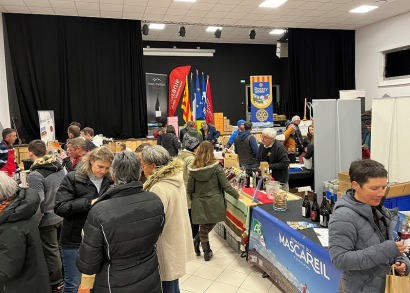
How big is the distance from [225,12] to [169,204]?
6657 millimetres

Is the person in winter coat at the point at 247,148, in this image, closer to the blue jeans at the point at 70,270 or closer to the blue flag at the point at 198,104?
the blue jeans at the point at 70,270

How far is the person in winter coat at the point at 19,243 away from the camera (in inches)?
71.2

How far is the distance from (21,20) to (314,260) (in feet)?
26.8

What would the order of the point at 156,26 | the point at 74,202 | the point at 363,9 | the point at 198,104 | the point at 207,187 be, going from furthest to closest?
the point at 198,104, the point at 156,26, the point at 363,9, the point at 207,187, the point at 74,202

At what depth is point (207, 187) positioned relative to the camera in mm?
3459

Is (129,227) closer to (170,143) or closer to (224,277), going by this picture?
(224,277)

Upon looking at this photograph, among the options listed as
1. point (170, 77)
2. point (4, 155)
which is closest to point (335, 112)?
point (4, 155)

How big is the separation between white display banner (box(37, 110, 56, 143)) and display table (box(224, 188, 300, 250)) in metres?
5.37

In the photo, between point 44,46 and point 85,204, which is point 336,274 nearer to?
point 85,204

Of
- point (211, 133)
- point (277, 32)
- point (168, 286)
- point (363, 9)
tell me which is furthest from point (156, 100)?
point (168, 286)

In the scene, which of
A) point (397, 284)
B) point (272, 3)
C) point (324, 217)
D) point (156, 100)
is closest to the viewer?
point (397, 284)

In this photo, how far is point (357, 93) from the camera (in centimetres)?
892

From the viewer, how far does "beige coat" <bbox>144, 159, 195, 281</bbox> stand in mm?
2096

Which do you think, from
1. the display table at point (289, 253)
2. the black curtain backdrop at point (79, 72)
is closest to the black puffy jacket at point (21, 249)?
the display table at point (289, 253)
